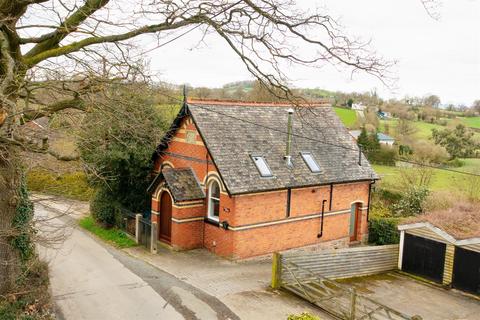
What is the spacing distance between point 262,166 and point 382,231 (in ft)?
27.3

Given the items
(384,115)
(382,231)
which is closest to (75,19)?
(382,231)

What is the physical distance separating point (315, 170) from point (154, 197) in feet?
24.7

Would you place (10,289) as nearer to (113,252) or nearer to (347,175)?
(113,252)

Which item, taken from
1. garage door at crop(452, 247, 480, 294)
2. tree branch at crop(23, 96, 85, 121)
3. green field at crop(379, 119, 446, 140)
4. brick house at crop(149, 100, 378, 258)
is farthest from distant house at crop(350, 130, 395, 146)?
tree branch at crop(23, 96, 85, 121)

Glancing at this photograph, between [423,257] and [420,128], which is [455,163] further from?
[423,257]

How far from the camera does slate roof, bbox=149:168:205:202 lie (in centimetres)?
1934

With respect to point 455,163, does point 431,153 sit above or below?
above

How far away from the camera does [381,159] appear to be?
135 ft

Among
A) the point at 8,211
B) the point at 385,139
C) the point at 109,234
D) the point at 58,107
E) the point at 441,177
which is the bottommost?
the point at 109,234

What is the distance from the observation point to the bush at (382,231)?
23.2 metres

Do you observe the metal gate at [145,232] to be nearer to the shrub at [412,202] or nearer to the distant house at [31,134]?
the distant house at [31,134]

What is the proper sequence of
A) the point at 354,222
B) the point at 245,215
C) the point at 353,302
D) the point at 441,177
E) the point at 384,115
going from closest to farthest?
1. the point at 353,302
2. the point at 245,215
3. the point at 354,222
4. the point at 441,177
5. the point at 384,115

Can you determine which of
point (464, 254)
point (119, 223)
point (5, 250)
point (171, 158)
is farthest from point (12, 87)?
point (464, 254)

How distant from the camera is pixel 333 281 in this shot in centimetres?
1488
